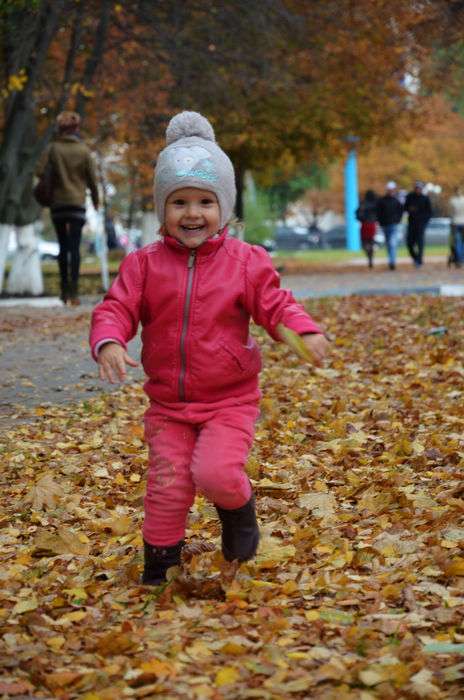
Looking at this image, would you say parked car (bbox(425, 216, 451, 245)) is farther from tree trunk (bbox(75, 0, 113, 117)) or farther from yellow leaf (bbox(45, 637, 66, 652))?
yellow leaf (bbox(45, 637, 66, 652))

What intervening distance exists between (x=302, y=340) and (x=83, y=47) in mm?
23126

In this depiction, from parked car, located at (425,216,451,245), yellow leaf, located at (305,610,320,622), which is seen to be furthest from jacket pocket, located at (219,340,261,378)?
parked car, located at (425,216,451,245)

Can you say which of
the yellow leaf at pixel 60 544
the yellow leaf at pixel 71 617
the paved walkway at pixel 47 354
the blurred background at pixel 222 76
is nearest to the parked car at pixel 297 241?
the blurred background at pixel 222 76

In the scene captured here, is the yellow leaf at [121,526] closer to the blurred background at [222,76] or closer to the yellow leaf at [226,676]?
the yellow leaf at [226,676]

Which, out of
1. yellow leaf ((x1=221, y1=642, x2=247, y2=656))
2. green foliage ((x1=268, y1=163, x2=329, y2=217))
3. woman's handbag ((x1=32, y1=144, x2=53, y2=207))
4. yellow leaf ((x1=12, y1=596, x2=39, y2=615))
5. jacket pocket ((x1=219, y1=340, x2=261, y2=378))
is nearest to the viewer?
yellow leaf ((x1=221, y1=642, x2=247, y2=656))

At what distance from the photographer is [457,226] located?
3120cm

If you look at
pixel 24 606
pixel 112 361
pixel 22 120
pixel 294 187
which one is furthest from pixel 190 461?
pixel 294 187

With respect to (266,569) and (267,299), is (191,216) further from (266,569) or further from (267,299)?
(266,569)

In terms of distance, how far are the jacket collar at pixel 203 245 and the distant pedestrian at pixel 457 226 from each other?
25.9 m

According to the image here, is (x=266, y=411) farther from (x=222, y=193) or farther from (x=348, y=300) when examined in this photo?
(x=348, y=300)

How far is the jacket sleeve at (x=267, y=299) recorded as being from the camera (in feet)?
16.1

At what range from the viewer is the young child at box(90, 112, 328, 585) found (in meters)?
4.94

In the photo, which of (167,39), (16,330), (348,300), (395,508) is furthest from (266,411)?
(167,39)

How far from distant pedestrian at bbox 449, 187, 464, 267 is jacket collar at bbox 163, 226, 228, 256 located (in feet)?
85.0
